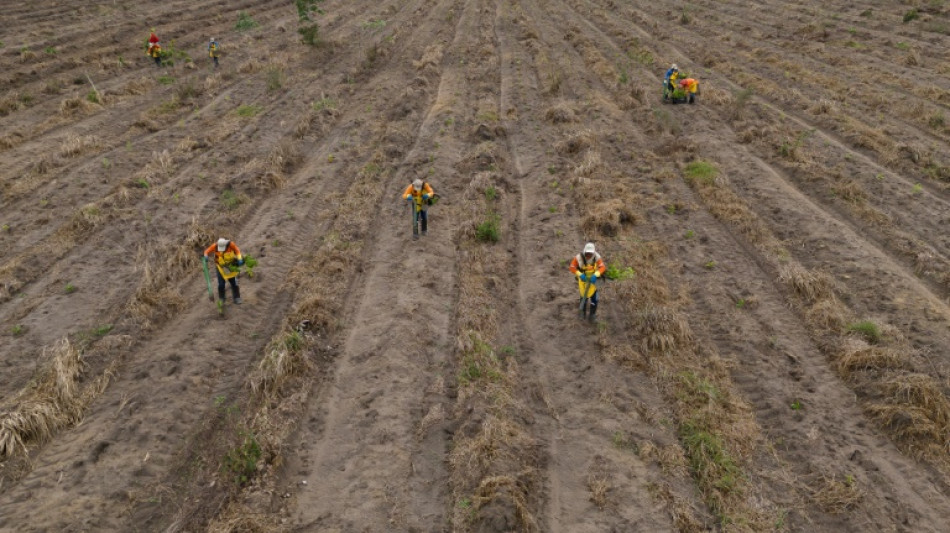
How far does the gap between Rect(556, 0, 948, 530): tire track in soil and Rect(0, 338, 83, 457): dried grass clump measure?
11747 mm

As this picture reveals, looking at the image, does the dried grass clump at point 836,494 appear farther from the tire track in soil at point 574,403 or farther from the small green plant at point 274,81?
the small green plant at point 274,81

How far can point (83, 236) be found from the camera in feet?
48.7

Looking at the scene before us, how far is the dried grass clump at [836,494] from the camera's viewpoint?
820cm

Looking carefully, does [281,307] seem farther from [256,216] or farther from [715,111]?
[715,111]

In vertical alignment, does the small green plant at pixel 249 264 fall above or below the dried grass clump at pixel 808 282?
above

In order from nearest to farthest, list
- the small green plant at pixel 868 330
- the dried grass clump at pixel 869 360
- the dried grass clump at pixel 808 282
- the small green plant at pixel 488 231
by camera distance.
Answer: the dried grass clump at pixel 869 360 < the small green plant at pixel 868 330 < the dried grass clump at pixel 808 282 < the small green plant at pixel 488 231

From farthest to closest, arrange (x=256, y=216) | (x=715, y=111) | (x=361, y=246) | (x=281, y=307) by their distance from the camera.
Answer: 1. (x=715, y=111)
2. (x=256, y=216)
3. (x=361, y=246)
4. (x=281, y=307)

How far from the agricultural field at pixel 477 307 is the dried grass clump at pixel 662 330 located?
52 millimetres

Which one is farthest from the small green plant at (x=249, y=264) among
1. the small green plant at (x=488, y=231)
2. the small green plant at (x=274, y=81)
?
the small green plant at (x=274, y=81)

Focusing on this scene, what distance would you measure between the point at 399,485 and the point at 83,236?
11.9 metres

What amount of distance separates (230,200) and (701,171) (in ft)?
46.9

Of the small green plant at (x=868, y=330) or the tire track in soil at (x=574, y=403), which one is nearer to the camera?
the tire track in soil at (x=574, y=403)

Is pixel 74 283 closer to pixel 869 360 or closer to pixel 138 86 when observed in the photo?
pixel 138 86

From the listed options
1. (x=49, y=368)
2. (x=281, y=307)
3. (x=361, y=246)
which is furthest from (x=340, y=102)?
(x=49, y=368)
